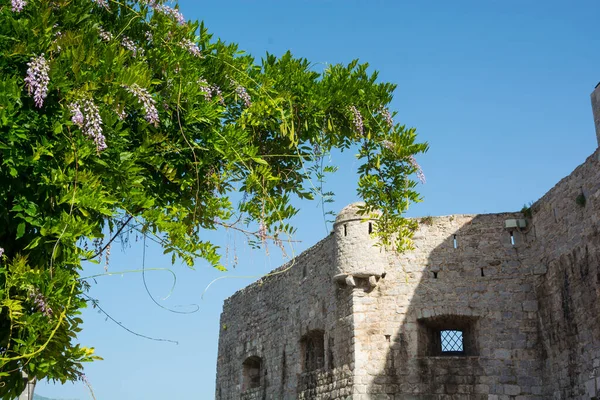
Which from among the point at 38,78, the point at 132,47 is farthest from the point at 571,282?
the point at 38,78

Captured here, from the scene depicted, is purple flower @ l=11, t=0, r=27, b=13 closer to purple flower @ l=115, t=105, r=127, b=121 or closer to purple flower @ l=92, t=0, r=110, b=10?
purple flower @ l=92, t=0, r=110, b=10

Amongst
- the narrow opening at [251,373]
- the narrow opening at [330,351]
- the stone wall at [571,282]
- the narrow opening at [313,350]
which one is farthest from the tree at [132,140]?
the narrow opening at [251,373]

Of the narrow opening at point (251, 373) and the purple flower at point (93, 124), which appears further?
the narrow opening at point (251, 373)

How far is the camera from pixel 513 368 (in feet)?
35.8

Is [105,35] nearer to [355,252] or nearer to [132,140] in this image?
[132,140]

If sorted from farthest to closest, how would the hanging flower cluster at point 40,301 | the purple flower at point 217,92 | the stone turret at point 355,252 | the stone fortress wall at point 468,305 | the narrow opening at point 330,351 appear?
the narrow opening at point 330,351 < the stone turret at point 355,252 < the stone fortress wall at point 468,305 < the purple flower at point 217,92 < the hanging flower cluster at point 40,301

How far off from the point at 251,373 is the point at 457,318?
19.2 ft

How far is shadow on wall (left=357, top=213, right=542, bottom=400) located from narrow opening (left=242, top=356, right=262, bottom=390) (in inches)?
187

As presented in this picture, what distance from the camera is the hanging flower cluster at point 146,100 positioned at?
362 cm

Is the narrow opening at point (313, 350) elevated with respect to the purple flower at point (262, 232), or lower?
elevated

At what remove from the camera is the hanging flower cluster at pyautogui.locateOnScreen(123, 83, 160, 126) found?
3.62 m

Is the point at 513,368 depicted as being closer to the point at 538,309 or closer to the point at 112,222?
the point at 538,309

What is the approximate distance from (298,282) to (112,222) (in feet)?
32.7

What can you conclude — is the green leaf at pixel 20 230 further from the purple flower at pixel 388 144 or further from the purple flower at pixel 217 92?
the purple flower at pixel 388 144
